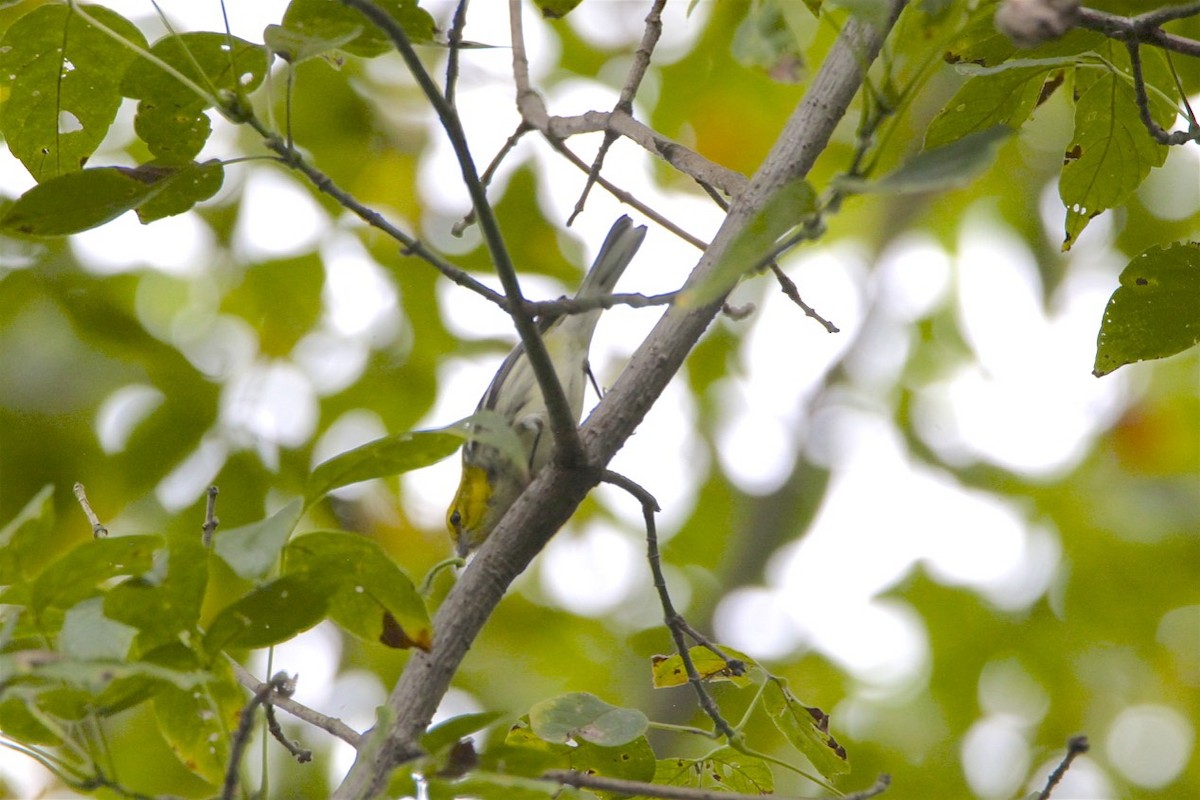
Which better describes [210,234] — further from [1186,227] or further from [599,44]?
[1186,227]

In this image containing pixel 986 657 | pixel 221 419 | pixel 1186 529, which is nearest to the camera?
pixel 221 419

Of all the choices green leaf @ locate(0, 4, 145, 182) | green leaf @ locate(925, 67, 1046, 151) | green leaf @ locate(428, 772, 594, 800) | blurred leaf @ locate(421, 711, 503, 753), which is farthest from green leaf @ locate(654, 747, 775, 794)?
green leaf @ locate(0, 4, 145, 182)

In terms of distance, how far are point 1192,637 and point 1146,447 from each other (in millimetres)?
1021

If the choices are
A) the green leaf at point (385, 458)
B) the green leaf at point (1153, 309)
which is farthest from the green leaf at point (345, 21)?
the green leaf at point (1153, 309)

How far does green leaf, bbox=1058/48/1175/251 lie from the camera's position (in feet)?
6.62

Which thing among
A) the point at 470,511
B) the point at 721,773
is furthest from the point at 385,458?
the point at 470,511

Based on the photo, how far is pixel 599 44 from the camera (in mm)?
5547

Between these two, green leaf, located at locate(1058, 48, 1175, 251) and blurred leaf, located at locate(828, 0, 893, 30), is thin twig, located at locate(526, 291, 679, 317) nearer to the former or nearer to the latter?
blurred leaf, located at locate(828, 0, 893, 30)

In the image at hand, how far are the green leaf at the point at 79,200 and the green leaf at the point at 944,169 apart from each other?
104 centimetres

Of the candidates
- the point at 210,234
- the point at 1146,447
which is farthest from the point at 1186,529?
the point at 210,234

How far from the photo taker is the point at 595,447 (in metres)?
2.12

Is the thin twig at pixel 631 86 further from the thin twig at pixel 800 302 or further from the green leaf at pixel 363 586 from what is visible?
the green leaf at pixel 363 586

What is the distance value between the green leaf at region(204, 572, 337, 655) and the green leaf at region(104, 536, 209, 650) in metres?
0.04

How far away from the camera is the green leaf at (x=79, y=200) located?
159cm
